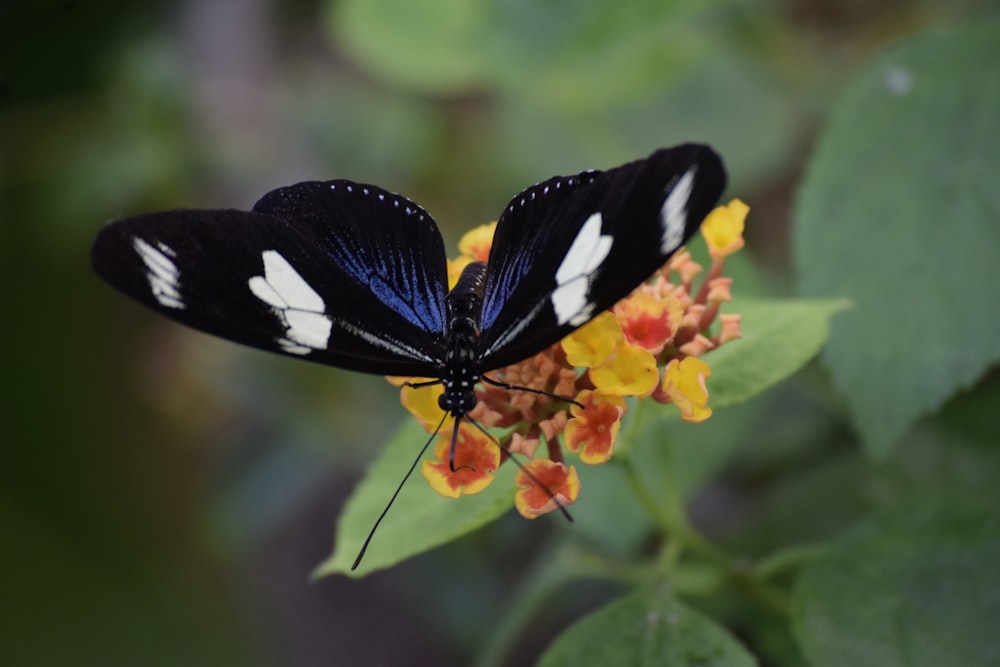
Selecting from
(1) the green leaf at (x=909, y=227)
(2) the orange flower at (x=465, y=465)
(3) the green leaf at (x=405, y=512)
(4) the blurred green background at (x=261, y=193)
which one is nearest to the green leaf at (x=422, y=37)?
(4) the blurred green background at (x=261, y=193)

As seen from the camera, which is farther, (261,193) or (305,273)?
(261,193)

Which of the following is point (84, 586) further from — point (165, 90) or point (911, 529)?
point (911, 529)

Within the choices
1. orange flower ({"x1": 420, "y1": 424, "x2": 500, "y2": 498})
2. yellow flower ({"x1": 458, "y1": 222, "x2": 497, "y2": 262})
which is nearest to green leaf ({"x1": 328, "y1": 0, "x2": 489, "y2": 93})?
yellow flower ({"x1": 458, "y1": 222, "x2": 497, "y2": 262})

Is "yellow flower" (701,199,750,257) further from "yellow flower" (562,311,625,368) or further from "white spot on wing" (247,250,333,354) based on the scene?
"white spot on wing" (247,250,333,354)

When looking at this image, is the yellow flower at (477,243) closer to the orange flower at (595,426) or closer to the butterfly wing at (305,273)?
the butterfly wing at (305,273)

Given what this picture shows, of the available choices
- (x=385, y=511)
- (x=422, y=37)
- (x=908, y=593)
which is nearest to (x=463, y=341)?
(x=385, y=511)

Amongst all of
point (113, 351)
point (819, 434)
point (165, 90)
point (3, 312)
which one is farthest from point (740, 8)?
point (3, 312)

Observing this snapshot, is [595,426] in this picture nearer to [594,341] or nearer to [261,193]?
[594,341]
